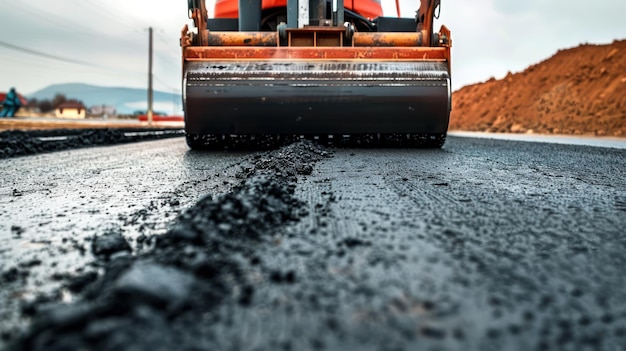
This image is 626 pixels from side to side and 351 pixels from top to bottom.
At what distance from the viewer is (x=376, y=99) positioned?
5535mm

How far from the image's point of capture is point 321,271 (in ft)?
4.04

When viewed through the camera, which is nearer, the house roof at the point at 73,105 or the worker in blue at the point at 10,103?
the worker in blue at the point at 10,103

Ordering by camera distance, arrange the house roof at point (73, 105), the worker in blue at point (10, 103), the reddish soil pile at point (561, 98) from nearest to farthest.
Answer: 1. the reddish soil pile at point (561, 98)
2. the worker in blue at point (10, 103)
3. the house roof at point (73, 105)

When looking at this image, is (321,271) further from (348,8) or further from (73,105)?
(73,105)

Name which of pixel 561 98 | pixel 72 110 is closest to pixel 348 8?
pixel 561 98

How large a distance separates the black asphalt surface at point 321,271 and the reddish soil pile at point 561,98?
47.3ft

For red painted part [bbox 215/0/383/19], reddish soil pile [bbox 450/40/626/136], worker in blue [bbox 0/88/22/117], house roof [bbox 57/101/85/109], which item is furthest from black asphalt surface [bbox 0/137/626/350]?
house roof [bbox 57/101/85/109]

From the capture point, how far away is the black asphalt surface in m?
0.94

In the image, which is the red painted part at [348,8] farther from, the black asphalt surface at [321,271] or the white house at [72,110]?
the white house at [72,110]

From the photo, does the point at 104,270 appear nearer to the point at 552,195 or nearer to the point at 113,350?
the point at 113,350

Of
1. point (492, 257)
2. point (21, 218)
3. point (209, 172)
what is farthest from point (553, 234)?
point (209, 172)

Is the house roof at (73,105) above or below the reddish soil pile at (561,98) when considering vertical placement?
above

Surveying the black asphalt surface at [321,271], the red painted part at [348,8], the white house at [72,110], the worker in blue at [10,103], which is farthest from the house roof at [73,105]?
the black asphalt surface at [321,271]

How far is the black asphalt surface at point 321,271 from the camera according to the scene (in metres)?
0.94
